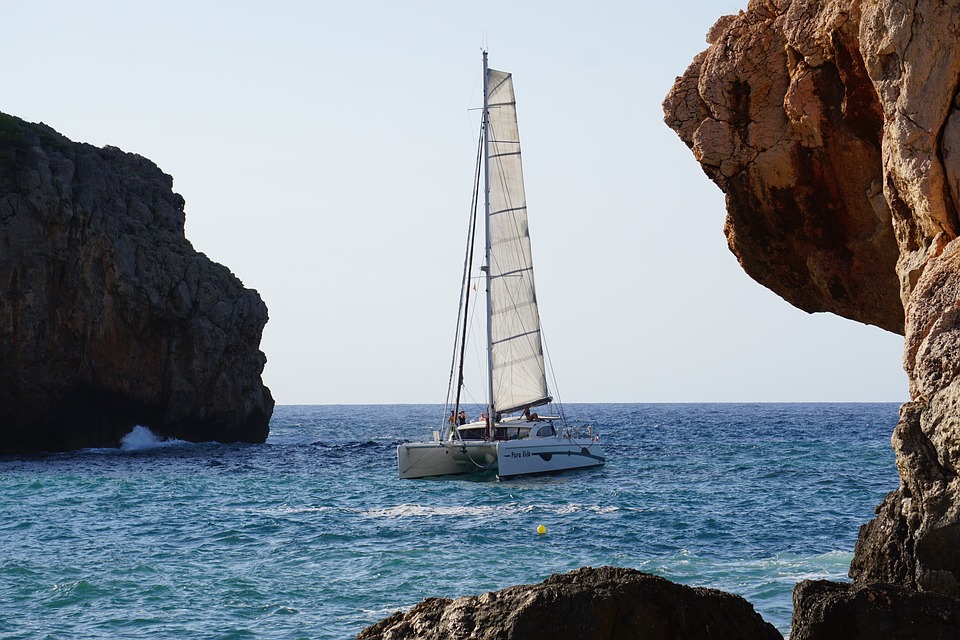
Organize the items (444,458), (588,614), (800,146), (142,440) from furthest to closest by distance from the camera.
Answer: (142,440) < (444,458) < (800,146) < (588,614)

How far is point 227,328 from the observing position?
63344 mm

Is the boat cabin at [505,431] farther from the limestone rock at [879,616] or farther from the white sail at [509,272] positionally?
the limestone rock at [879,616]

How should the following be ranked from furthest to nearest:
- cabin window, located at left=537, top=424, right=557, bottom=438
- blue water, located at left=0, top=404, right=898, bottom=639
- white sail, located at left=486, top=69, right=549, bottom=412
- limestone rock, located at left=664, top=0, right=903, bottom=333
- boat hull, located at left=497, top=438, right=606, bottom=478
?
1. cabin window, located at left=537, top=424, right=557, bottom=438
2. white sail, located at left=486, top=69, right=549, bottom=412
3. boat hull, located at left=497, top=438, right=606, bottom=478
4. blue water, located at left=0, top=404, right=898, bottom=639
5. limestone rock, located at left=664, top=0, right=903, bottom=333

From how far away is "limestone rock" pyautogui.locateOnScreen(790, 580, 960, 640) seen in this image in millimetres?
7840

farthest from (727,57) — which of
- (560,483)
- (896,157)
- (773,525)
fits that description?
(560,483)

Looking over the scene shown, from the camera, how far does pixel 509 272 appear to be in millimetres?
37781

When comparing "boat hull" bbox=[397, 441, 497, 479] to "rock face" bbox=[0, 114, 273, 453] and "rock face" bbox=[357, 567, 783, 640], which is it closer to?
"rock face" bbox=[0, 114, 273, 453]

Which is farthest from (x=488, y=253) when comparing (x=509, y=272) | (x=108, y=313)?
(x=108, y=313)

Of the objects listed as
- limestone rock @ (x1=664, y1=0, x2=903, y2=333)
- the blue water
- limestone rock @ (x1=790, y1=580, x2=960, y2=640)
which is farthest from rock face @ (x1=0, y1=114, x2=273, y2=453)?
limestone rock @ (x1=790, y1=580, x2=960, y2=640)

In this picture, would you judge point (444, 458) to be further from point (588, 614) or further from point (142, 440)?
point (142, 440)

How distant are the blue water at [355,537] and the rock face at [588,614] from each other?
17.4ft

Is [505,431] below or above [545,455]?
above

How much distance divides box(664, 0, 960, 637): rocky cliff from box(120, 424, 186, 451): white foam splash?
46.8m

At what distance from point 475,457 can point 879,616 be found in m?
27.6
